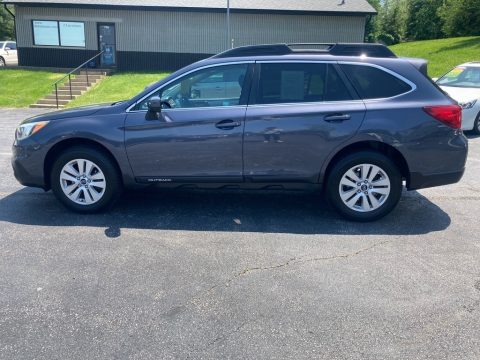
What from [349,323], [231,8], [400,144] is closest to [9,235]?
[349,323]

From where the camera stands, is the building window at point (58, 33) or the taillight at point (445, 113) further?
the building window at point (58, 33)

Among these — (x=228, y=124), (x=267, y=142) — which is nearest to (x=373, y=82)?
(x=267, y=142)

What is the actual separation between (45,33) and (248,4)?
10.3 metres

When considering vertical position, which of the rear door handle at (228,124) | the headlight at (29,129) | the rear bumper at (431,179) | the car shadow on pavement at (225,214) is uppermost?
the rear door handle at (228,124)

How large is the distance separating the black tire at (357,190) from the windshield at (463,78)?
7.39 metres

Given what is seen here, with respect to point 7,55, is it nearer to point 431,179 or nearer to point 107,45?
point 107,45

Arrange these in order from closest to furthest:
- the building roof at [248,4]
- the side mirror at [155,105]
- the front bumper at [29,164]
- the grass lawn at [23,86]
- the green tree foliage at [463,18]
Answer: the side mirror at [155,105], the front bumper at [29,164], the grass lawn at [23,86], the building roof at [248,4], the green tree foliage at [463,18]

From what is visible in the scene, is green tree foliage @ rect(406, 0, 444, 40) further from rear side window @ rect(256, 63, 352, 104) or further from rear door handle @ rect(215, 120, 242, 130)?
rear door handle @ rect(215, 120, 242, 130)

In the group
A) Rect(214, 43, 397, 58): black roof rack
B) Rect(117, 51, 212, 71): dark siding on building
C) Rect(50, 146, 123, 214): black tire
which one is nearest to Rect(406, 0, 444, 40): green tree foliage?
Rect(117, 51, 212, 71): dark siding on building

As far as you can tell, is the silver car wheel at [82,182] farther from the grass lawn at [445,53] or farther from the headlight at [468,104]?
the grass lawn at [445,53]

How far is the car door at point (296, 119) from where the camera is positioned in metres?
4.93

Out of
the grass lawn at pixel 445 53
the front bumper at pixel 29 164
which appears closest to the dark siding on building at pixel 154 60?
the grass lawn at pixel 445 53

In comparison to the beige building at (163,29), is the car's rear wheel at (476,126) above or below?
below

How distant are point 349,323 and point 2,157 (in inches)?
284
